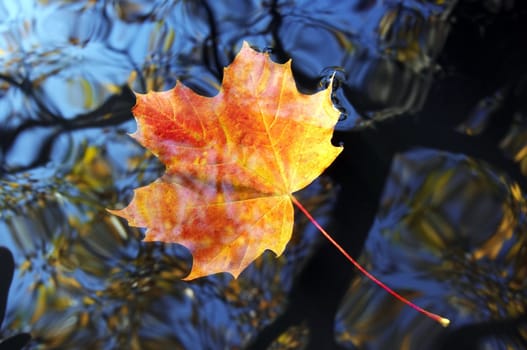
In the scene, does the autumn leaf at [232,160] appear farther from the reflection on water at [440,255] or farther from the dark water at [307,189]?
the reflection on water at [440,255]

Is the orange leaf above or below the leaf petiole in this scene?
above

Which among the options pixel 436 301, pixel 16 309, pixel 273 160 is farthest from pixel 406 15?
pixel 16 309

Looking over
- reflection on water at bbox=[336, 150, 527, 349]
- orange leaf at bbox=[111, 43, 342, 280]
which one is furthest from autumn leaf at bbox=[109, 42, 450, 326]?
reflection on water at bbox=[336, 150, 527, 349]

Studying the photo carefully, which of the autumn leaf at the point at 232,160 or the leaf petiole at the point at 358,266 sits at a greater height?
the autumn leaf at the point at 232,160

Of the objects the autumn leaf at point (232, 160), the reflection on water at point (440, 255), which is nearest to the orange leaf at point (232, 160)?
the autumn leaf at point (232, 160)

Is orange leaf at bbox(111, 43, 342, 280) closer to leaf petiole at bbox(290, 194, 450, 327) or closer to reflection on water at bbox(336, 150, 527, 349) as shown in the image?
leaf petiole at bbox(290, 194, 450, 327)

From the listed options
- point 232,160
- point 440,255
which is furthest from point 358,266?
point 232,160

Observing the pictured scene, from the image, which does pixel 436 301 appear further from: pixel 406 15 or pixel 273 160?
pixel 406 15

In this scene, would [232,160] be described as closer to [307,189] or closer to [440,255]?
[307,189]
